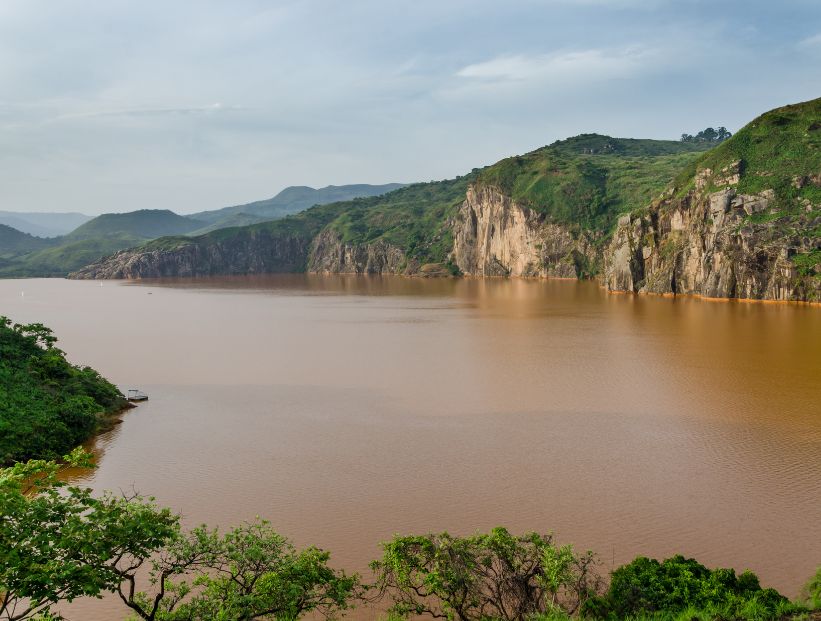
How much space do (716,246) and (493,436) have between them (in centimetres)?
8902

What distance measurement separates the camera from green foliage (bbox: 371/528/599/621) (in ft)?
56.2

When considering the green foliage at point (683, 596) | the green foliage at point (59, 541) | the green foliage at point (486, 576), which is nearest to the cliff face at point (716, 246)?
the green foliage at point (683, 596)

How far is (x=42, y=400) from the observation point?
3772 cm

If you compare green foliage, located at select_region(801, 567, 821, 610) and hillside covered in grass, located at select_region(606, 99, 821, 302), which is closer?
green foliage, located at select_region(801, 567, 821, 610)

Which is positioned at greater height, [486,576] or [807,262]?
[807,262]

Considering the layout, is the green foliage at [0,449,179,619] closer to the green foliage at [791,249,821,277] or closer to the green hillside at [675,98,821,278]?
the green foliage at [791,249,821,277]

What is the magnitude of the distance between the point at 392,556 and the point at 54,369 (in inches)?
1314

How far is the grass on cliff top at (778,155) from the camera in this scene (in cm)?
10512

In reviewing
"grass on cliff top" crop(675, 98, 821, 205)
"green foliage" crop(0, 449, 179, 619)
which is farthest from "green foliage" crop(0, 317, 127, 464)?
"grass on cliff top" crop(675, 98, 821, 205)

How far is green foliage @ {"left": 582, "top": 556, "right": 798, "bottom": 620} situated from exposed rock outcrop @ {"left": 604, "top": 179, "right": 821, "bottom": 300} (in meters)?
91.9

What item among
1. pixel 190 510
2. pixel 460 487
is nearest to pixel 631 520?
pixel 460 487

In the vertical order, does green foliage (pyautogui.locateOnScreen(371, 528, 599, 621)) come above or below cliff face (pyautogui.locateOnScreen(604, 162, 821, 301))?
below

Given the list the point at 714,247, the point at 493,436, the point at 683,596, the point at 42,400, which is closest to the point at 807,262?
the point at 714,247

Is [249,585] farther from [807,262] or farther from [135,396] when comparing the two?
[807,262]
